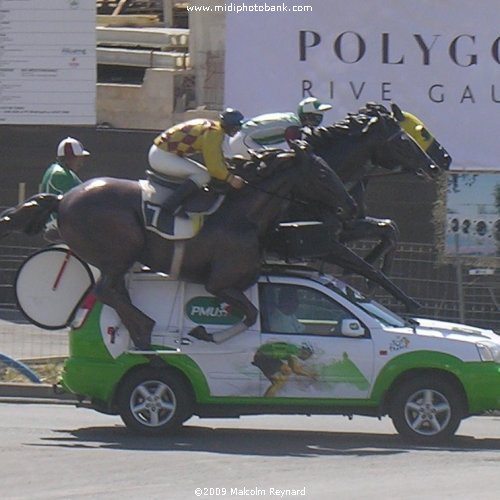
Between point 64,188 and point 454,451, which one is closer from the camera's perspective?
point 454,451

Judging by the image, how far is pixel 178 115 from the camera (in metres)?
21.3

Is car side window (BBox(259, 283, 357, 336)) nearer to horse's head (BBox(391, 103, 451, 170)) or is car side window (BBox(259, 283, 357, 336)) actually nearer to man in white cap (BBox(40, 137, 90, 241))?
man in white cap (BBox(40, 137, 90, 241))

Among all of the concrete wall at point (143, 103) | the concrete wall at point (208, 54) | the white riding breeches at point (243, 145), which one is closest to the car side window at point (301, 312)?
the white riding breeches at point (243, 145)

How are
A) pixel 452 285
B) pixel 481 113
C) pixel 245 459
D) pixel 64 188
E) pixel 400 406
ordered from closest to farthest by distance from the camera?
pixel 245 459 → pixel 400 406 → pixel 64 188 → pixel 452 285 → pixel 481 113

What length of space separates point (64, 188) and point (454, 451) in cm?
486

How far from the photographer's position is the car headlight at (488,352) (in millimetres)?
11461

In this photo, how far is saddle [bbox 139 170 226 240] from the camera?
11.8 meters

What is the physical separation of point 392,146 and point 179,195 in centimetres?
256

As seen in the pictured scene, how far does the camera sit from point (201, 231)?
1186cm

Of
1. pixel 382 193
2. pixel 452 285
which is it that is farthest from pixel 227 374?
pixel 382 193

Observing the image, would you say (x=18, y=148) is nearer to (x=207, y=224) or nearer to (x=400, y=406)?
(x=207, y=224)

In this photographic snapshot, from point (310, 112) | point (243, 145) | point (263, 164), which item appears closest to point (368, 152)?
point (310, 112)

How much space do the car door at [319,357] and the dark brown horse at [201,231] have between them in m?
0.35

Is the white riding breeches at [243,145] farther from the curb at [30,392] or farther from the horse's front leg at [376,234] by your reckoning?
the curb at [30,392]
